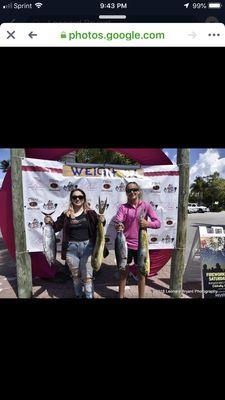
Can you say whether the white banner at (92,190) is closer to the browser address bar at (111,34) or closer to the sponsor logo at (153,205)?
the sponsor logo at (153,205)

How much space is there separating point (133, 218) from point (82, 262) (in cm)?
89

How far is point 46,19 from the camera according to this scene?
214 cm

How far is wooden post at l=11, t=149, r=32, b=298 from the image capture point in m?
3.10

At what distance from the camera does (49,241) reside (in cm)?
320

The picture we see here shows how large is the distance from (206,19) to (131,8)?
2.23ft

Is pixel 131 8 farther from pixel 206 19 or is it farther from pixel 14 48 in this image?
pixel 14 48

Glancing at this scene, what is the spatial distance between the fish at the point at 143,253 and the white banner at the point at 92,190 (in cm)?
15

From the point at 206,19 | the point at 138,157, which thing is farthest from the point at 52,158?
the point at 206,19

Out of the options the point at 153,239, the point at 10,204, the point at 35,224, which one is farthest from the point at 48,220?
the point at 153,239

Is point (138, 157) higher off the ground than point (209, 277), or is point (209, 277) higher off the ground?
point (138, 157)

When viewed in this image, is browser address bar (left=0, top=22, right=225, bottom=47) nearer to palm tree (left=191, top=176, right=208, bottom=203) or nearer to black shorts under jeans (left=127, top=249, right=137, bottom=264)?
palm tree (left=191, top=176, right=208, bottom=203)

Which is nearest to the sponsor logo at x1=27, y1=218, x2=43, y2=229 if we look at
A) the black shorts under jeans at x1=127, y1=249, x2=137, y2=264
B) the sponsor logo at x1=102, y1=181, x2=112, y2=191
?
the sponsor logo at x1=102, y1=181, x2=112, y2=191

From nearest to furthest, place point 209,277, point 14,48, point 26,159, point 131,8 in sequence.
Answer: point 131,8
point 14,48
point 26,159
point 209,277

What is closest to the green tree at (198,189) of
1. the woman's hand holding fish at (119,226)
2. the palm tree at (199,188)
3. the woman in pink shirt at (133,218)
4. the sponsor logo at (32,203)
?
the palm tree at (199,188)
